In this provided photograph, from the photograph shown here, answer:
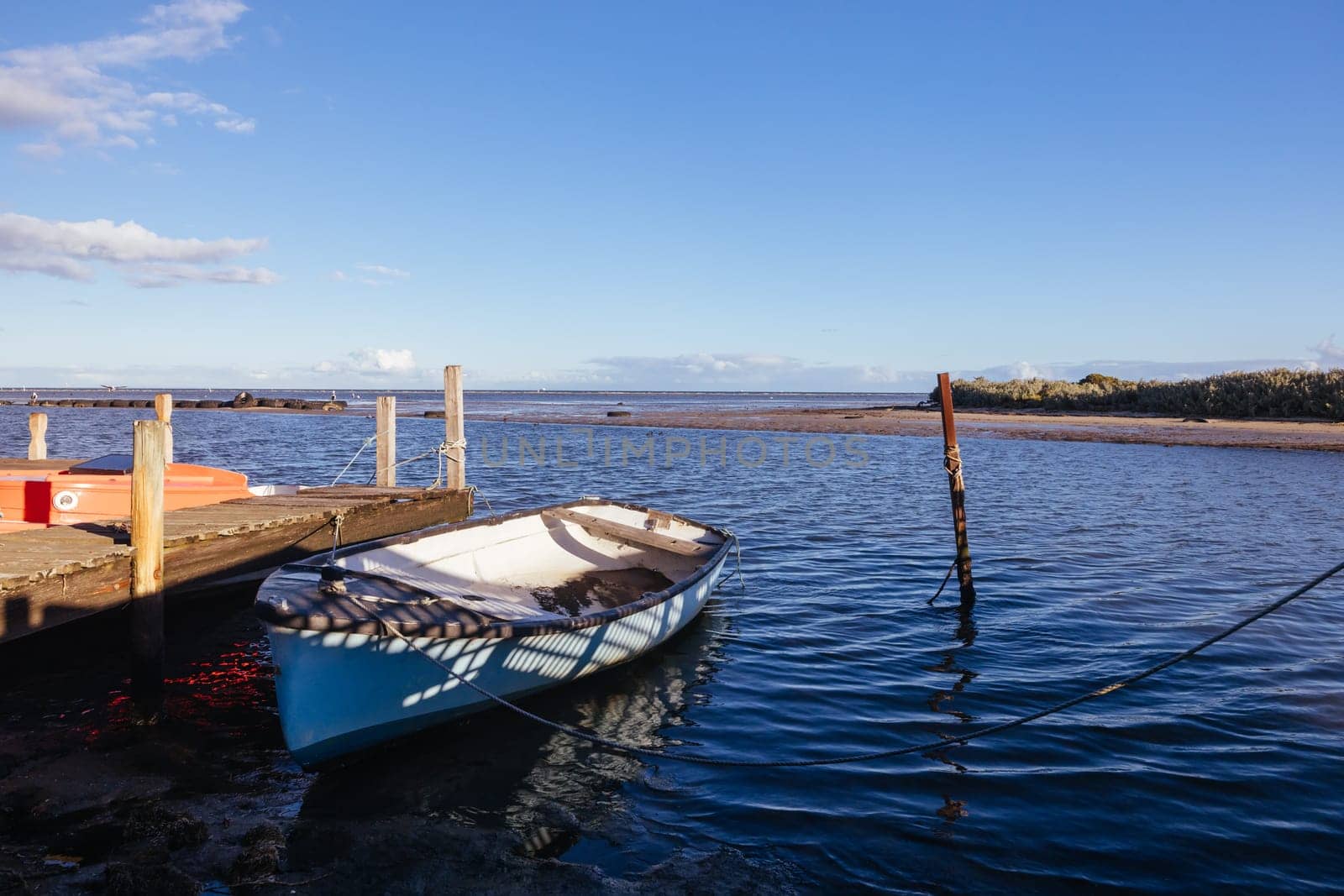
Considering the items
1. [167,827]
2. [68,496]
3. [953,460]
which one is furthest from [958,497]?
[68,496]

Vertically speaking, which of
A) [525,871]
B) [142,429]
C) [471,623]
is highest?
[142,429]

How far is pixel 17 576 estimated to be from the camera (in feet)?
23.9

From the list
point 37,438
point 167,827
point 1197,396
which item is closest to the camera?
point 167,827

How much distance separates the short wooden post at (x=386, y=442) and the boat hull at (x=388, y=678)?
31.9ft

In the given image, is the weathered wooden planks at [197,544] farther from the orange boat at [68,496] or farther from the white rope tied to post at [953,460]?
the white rope tied to post at [953,460]

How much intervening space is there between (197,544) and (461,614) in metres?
4.67

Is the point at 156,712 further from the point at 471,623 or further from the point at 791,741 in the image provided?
the point at 791,741

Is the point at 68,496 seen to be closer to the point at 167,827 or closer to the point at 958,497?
the point at 167,827

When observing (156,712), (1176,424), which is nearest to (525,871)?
(156,712)

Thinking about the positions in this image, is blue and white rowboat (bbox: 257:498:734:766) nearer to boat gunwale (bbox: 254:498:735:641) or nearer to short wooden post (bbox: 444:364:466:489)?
boat gunwale (bbox: 254:498:735:641)

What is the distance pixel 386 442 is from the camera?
16812 mm

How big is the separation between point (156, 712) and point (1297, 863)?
926 centimetres

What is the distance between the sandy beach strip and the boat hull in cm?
3757

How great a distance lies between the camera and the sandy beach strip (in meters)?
37.3
